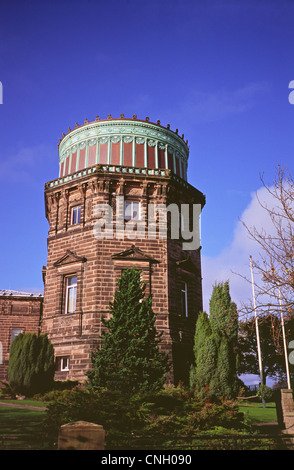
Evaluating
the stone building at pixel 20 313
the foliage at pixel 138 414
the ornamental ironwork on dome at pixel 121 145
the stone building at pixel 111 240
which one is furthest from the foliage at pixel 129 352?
the stone building at pixel 20 313

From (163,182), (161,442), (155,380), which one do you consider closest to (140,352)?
(155,380)

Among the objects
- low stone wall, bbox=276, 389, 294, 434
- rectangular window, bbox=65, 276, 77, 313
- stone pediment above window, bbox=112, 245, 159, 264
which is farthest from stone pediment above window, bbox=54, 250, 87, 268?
low stone wall, bbox=276, 389, 294, 434

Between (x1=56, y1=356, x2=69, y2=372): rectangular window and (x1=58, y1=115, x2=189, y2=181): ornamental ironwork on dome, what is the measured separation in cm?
1169

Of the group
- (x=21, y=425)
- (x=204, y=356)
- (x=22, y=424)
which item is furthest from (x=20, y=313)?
(x=21, y=425)

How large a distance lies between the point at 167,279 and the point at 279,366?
34.7 meters

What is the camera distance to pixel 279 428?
1546cm

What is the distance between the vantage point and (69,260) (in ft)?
88.7

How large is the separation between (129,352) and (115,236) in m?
10.7

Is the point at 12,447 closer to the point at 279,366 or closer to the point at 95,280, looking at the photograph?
the point at 95,280

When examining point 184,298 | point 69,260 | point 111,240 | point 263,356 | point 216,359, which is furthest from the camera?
point 263,356

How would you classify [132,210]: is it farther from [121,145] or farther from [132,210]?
[121,145]

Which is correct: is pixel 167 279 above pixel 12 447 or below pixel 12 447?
above

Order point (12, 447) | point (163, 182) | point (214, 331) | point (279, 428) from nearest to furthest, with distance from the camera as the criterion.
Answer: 1. point (12, 447)
2. point (279, 428)
3. point (214, 331)
4. point (163, 182)

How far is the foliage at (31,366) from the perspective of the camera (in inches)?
830
